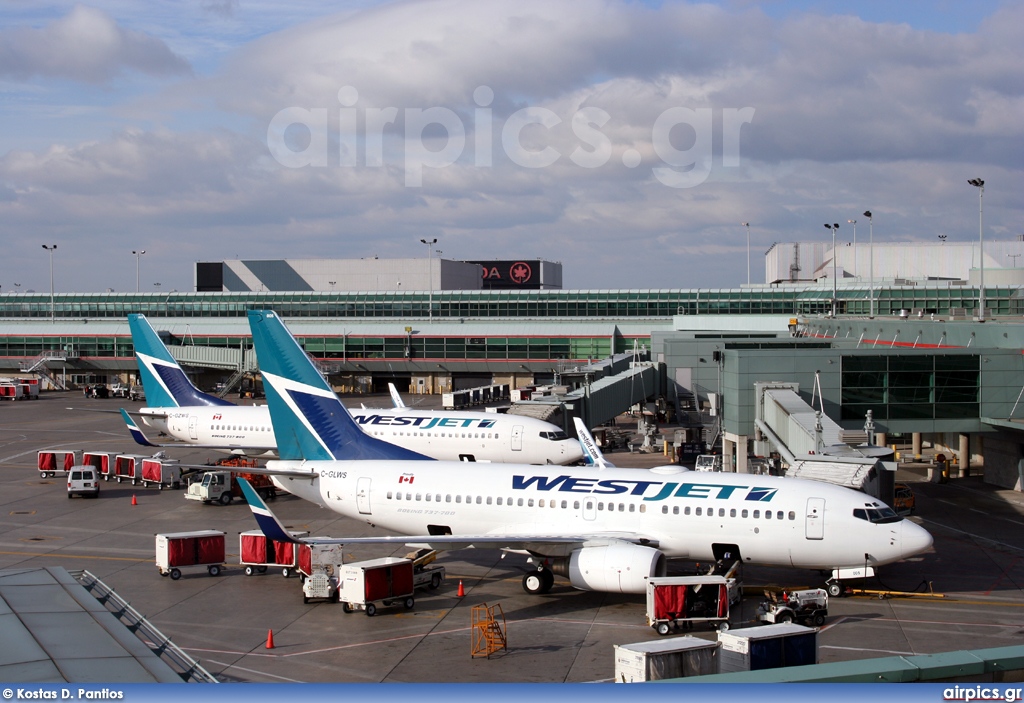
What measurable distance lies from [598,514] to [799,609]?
25.5ft

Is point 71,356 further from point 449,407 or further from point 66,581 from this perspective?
point 66,581

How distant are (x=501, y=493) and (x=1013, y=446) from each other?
36423 mm

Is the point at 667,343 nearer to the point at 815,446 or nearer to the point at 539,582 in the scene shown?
the point at 815,446

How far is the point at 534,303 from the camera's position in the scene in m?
145

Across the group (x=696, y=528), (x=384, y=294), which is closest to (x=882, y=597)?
(x=696, y=528)

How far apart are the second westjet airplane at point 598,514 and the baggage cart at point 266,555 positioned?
254 cm

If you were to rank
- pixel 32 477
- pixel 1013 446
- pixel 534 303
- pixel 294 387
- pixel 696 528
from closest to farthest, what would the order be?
pixel 696 528
pixel 294 387
pixel 1013 446
pixel 32 477
pixel 534 303

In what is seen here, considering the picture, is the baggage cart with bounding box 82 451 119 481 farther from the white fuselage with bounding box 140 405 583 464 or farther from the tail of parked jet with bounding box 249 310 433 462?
the tail of parked jet with bounding box 249 310 433 462

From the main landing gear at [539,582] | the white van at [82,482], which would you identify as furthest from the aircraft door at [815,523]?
the white van at [82,482]

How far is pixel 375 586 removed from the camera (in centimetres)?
3159

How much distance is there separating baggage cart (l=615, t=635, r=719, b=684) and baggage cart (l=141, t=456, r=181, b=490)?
4279 centimetres

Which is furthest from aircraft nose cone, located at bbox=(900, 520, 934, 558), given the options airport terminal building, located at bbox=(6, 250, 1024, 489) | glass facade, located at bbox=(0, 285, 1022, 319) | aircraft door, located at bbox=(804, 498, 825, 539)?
glass facade, located at bbox=(0, 285, 1022, 319)

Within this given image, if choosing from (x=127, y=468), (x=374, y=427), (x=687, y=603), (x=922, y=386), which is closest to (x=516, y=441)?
(x=374, y=427)

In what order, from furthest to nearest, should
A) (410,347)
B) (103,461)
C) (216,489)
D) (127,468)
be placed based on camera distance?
1. (410,347)
2. (103,461)
3. (127,468)
4. (216,489)
